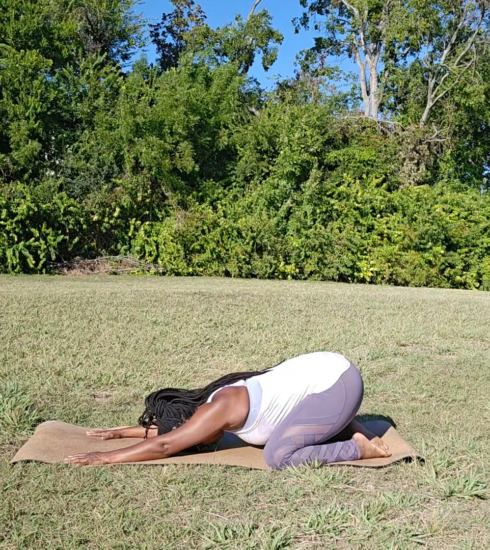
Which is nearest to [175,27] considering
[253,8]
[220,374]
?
[253,8]

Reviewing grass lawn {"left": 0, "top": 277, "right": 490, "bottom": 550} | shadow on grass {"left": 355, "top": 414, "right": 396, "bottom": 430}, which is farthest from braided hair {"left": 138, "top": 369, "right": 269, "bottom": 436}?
shadow on grass {"left": 355, "top": 414, "right": 396, "bottom": 430}

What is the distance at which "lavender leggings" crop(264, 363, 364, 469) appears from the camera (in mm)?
3441

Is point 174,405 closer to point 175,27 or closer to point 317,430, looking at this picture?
point 317,430

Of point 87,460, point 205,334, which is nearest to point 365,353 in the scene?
point 205,334

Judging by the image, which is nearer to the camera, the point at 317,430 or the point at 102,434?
the point at 317,430

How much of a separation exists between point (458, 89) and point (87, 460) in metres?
17.6

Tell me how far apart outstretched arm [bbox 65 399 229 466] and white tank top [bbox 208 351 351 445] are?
0.52ft

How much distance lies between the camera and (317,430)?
3.47 m

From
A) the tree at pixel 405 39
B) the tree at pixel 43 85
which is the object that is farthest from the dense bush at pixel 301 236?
the tree at pixel 405 39

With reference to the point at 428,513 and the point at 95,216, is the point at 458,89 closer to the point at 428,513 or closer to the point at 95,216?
the point at 95,216

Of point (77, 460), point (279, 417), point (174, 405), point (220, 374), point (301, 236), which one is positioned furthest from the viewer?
point (301, 236)

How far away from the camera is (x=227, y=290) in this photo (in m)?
9.75

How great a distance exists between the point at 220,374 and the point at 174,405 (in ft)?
6.11

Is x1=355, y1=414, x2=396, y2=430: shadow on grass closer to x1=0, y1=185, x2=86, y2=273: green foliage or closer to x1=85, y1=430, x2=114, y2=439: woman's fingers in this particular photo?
x1=85, y1=430, x2=114, y2=439: woman's fingers
